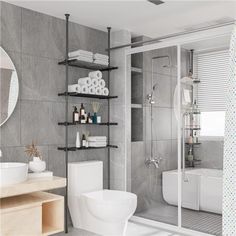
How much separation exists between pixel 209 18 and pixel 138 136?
166 cm

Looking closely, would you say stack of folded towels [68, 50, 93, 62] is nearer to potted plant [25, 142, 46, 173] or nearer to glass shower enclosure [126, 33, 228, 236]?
glass shower enclosure [126, 33, 228, 236]

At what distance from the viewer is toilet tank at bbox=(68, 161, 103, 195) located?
3.61m

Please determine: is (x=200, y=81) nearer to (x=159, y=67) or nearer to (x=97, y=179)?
(x=159, y=67)

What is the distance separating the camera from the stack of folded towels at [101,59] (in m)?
3.87

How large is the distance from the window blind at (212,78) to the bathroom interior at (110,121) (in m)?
0.01

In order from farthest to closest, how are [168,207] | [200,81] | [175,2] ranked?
[168,207], [200,81], [175,2]

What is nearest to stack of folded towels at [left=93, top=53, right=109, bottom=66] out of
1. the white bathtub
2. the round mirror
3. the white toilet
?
the round mirror

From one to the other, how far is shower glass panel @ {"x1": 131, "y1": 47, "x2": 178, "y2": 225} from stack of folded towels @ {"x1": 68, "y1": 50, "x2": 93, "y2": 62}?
2.15 feet

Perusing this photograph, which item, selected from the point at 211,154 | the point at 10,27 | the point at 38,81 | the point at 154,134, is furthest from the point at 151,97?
the point at 10,27

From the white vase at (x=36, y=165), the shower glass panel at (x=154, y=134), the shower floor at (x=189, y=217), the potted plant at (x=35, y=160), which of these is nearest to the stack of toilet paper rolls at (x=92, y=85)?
the shower glass panel at (x=154, y=134)

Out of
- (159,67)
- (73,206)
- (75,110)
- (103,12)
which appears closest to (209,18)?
(159,67)

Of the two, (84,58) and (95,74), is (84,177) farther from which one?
(84,58)

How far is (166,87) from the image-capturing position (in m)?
3.78

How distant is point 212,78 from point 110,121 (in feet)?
4.89
